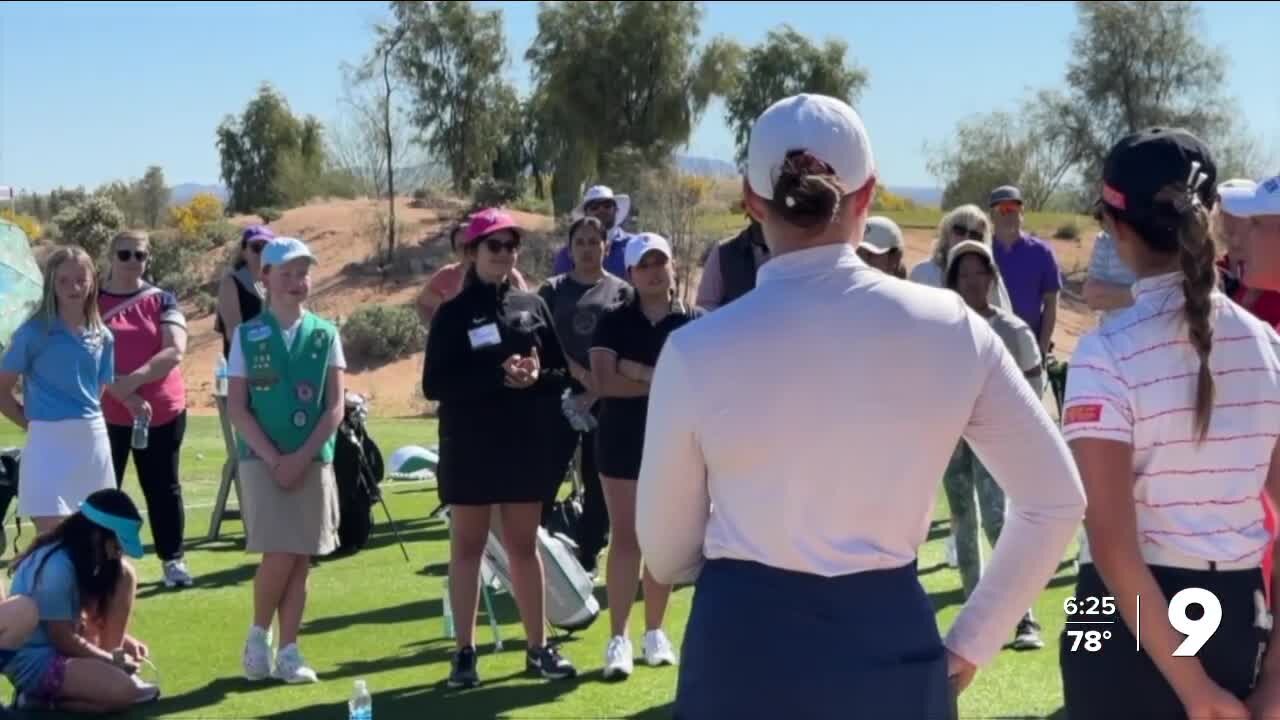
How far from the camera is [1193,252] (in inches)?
117

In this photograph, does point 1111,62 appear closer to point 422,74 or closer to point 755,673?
point 422,74

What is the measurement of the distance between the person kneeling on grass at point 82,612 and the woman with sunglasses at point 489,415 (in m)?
1.35

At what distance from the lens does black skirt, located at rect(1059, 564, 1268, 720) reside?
9.82 feet

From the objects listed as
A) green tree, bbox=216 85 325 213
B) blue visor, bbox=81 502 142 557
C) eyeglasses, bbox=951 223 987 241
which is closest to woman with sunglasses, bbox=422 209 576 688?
blue visor, bbox=81 502 142 557

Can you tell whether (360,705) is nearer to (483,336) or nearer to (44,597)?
(44,597)

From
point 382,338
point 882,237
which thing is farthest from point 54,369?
point 382,338

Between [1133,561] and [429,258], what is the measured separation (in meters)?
42.0

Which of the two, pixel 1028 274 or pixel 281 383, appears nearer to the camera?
pixel 281 383

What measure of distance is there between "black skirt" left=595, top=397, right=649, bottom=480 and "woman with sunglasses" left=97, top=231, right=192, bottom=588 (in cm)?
293

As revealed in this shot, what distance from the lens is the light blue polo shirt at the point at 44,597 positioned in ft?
21.1

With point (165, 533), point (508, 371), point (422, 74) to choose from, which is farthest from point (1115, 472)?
point (422, 74)

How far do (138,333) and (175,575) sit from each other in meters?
1.50

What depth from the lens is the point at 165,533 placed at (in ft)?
30.7

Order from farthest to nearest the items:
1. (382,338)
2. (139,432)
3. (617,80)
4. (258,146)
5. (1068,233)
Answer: (258,146) → (1068,233) → (617,80) → (382,338) → (139,432)
